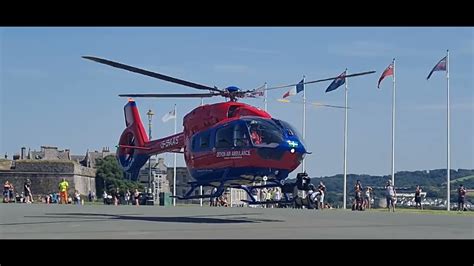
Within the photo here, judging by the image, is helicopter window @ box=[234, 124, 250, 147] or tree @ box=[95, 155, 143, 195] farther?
tree @ box=[95, 155, 143, 195]

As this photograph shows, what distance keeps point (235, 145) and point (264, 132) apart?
94 centimetres

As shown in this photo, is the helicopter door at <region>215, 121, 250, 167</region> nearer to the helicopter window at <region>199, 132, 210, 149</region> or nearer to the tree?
the helicopter window at <region>199, 132, 210, 149</region>

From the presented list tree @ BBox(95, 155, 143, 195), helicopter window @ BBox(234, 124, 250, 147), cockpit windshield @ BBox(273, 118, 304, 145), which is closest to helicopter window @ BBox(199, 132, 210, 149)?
helicopter window @ BBox(234, 124, 250, 147)

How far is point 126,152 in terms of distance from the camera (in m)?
32.3

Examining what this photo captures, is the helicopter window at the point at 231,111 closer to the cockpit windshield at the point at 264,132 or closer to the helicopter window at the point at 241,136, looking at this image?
the helicopter window at the point at 241,136

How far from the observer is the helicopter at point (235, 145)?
67.6ft

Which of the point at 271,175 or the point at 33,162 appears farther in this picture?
the point at 33,162

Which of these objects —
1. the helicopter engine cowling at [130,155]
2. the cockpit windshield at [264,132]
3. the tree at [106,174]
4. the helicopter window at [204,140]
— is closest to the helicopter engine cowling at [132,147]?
the helicopter engine cowling at [130,155]

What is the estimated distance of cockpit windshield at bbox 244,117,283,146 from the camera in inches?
809

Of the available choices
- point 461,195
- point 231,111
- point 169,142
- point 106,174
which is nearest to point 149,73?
point 231,111
